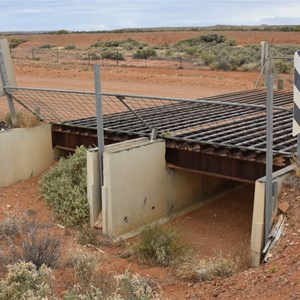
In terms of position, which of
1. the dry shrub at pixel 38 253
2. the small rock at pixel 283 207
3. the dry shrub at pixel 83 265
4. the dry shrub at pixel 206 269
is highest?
the small rock at pixel 283 207

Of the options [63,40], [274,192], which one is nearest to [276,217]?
[274,192]

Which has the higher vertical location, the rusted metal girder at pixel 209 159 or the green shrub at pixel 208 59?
the rusted metal girder at pixel 209 159

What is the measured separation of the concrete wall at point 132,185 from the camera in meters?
8.32

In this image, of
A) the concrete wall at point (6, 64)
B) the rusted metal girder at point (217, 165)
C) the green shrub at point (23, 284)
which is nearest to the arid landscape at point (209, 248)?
the green shrub at point (23, 284)

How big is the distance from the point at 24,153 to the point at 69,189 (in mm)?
1680

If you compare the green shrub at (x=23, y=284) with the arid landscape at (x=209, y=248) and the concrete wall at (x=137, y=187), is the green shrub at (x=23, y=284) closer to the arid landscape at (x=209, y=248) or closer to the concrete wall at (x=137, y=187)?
the arid landscape at (x=209, y=248)

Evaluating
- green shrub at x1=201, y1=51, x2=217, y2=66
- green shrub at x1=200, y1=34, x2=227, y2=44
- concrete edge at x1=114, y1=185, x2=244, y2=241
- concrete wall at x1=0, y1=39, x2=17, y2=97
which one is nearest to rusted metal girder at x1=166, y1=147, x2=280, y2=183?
concrete edge at x1=114, y1=185, x2=244, y2=241

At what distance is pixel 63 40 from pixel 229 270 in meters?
79.1

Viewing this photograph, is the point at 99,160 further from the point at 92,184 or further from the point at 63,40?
the point at 63,40

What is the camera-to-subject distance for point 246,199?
10.6 metres

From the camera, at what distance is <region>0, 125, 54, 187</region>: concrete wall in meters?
10.0

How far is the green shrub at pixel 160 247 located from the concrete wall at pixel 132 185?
95 cm

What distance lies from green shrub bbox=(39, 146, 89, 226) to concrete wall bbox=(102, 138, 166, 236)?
1.90 ft

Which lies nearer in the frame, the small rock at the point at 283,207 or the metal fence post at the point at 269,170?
the metal fence post at the point at 269,170
